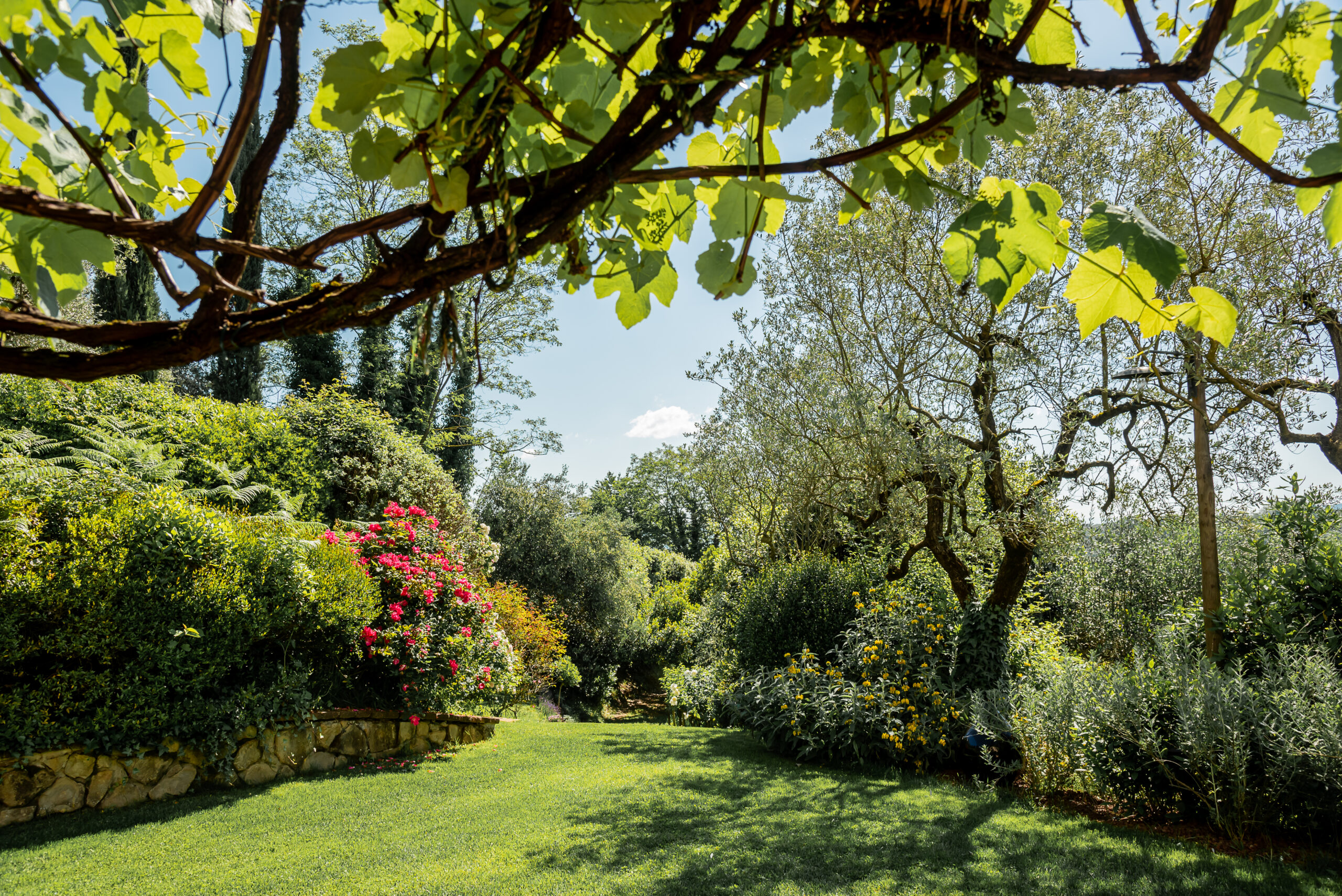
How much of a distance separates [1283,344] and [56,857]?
32.6 feet

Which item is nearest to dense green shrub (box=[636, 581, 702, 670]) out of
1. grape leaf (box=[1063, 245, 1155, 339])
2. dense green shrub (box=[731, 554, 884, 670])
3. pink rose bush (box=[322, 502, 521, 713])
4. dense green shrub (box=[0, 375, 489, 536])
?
dense green shrub (box=[731, 554, 884, 670])

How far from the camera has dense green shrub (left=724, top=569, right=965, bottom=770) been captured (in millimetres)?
6359

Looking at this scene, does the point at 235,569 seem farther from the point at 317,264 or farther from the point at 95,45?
the point at 317,264

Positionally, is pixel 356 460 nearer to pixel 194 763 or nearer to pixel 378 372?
pixel 194 763


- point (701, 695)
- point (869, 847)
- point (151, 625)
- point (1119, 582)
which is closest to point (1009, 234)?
point (869, 847)

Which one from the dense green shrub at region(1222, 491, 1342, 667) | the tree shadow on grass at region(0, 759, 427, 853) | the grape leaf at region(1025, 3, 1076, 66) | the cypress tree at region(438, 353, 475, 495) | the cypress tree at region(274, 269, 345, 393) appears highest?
the cypress tree at region(274, 269, 345, 393)

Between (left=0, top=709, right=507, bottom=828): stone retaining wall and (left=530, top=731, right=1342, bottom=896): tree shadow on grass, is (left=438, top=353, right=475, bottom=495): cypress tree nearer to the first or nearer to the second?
(left=0, top=709, right=507, bottom=828): stone retaining wall

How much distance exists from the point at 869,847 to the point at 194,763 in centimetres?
505

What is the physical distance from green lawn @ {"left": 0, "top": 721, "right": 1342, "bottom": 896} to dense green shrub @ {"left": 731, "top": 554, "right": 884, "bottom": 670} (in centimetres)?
283

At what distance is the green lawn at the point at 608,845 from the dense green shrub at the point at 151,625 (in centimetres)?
63

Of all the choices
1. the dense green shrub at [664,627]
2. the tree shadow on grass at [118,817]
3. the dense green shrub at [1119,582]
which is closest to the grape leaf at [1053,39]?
the tree shadow on grass at [118,817]

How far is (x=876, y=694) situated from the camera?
262 inches

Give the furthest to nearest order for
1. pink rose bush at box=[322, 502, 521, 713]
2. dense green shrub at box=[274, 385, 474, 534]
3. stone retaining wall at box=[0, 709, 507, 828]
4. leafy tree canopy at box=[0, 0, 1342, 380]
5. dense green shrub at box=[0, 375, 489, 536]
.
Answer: dense green shrub at box=[274, 385, 474, 534]
dense green shrub at box=[0, 375, 489, 536]
pink rose bush at box=[322, 502, 521, 713]
stone retaining wall at box=[0, 709, 507, 828]
leafy tree canopy at box=[0, 0, 1342, 380]

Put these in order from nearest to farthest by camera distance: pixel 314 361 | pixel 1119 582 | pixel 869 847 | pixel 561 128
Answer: pixel 561 128 < pixel 869 847 < pixel 1119 582 < pixel 314 361
